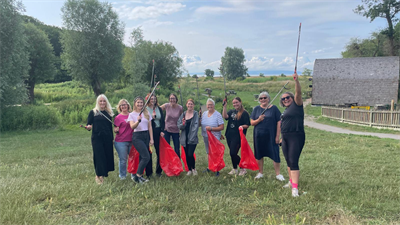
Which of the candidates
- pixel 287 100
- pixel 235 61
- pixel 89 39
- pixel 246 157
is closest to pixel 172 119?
pixel 246 157

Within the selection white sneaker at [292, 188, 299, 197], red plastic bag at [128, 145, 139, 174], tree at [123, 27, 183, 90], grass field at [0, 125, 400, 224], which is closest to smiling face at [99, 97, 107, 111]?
red plastic bag at [128, 145, 139, 174]

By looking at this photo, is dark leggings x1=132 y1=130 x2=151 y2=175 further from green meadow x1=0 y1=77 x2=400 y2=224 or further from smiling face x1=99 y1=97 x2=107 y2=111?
smiling face x1=99 y1=97 x2=107 y2=111

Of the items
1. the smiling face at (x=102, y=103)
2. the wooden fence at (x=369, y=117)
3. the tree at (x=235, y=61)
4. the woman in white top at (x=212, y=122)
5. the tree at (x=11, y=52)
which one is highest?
the tree at (x=235, y=61)

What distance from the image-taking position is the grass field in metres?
3.98

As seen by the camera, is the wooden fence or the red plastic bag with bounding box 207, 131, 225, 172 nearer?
the red plastic bag with bounding box 207, 131, 225, 172

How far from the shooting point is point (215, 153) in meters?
6.55

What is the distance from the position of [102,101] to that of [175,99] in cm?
169

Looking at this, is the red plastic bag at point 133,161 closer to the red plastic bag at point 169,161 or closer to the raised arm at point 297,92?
the red plastic bag at point 169,161

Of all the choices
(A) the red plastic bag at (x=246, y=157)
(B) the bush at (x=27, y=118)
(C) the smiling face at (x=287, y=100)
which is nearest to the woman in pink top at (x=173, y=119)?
(A) the red plastic bag at (x=246, y=157)

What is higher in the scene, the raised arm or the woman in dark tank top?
the raised arm

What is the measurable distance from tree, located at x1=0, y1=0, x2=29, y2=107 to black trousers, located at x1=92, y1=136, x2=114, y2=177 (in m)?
14.4

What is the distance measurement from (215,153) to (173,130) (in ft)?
3.88

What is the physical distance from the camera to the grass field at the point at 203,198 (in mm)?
3979

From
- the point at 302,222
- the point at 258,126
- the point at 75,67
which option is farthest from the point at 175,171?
the point at 75,67
